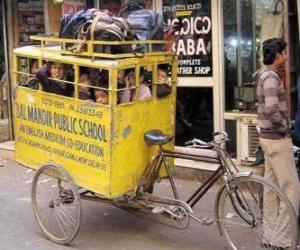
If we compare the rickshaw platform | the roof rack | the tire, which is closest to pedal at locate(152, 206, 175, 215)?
the tire

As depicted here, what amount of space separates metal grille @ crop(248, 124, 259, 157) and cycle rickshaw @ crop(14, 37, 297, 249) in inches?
67.0

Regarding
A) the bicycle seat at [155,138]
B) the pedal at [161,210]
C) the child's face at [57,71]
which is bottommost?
the pedal at [161,210]

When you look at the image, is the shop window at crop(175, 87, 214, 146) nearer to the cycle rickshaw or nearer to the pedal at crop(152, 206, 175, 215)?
the cycle rickshaw

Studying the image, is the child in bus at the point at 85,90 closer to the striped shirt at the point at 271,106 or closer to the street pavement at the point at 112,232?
the street pavement at the point at 112,232

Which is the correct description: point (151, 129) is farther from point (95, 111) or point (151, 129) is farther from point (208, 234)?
point (208, 234)

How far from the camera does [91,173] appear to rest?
511 cm

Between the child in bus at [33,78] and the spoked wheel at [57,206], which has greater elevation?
the child in bus at [33,78]

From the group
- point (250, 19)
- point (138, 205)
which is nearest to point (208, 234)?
point (138, 205)

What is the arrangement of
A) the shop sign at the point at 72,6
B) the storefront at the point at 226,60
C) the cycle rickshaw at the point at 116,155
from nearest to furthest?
the cycle rickshaw at the point at 116,155 < the storefront at the point at 226,60 < the shop sign at the point at 72,6

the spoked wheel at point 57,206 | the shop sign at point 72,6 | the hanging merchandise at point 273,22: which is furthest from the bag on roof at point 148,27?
the shop sign at point 72,6

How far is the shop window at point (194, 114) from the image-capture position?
24.7ft

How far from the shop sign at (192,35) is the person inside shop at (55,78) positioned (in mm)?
2247

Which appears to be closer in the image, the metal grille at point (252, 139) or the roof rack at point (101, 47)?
the roof rack at point (101, 47)

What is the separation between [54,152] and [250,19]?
2.92 m
